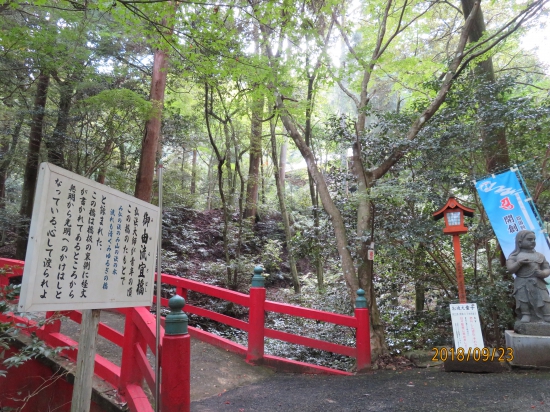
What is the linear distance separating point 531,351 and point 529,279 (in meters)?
0.98

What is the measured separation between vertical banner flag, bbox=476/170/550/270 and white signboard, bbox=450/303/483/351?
4.53 feet

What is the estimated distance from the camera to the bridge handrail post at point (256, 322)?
489 cm

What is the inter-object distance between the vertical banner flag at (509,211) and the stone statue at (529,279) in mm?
371

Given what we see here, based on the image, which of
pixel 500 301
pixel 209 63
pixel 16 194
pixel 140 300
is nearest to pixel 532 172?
pixel 500 301

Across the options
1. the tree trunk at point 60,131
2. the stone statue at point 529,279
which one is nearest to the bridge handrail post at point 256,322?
the stone statue at point 529,279

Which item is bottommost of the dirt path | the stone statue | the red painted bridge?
the dirt path

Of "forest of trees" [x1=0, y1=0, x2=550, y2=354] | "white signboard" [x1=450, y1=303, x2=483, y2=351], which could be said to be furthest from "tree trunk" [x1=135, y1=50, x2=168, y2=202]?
"white signboard" [x1=450, y1=303, x2=483, y2=351]

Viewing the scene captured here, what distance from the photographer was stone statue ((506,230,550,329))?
4949 mm

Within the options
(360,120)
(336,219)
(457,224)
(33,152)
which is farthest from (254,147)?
(457,224)

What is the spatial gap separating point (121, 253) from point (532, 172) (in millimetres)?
6485

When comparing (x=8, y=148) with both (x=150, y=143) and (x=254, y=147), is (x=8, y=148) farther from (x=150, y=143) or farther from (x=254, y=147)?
(x=254, y=147)

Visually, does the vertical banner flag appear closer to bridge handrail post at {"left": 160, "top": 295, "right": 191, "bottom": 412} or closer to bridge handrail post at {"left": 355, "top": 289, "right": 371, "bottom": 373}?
bridge handrail post at {"left": 355, "top": 289, "right": 371, "bottom": 373}

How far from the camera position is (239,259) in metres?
9.93
